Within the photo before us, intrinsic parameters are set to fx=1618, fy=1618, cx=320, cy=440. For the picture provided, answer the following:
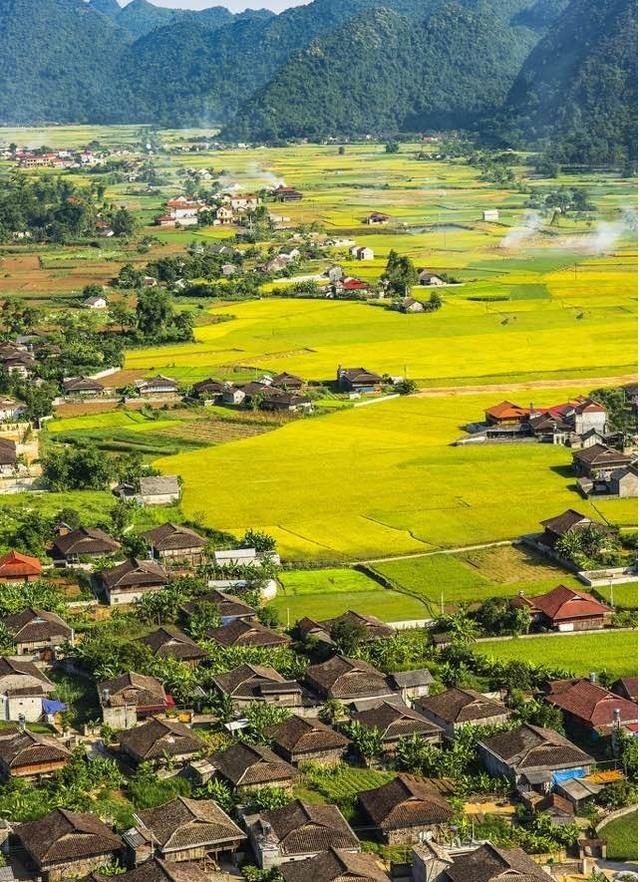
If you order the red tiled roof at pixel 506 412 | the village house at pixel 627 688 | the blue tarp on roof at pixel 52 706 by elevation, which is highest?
the red tiled roof at pixel 506 412

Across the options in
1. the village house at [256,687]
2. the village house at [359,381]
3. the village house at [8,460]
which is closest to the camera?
the village house at [256,687]

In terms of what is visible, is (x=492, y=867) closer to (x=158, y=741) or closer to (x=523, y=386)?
(x=158, y=741)

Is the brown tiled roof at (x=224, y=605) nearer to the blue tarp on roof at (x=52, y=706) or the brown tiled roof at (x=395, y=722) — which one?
the blue tarp on roof at (x=52, y=706)

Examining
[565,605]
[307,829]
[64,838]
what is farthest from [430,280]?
[64,838]

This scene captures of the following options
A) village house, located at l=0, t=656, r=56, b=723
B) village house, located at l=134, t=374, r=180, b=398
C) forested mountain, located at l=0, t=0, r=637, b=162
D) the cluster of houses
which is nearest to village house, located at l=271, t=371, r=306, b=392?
village house, located at l=134, t=374, r=180, b=398

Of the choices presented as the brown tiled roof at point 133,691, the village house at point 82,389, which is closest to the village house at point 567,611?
the brown tiled roof at point 133,691

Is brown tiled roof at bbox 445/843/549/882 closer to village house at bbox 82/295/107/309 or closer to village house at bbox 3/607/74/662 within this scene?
village house at bbox 3/607/74/662
